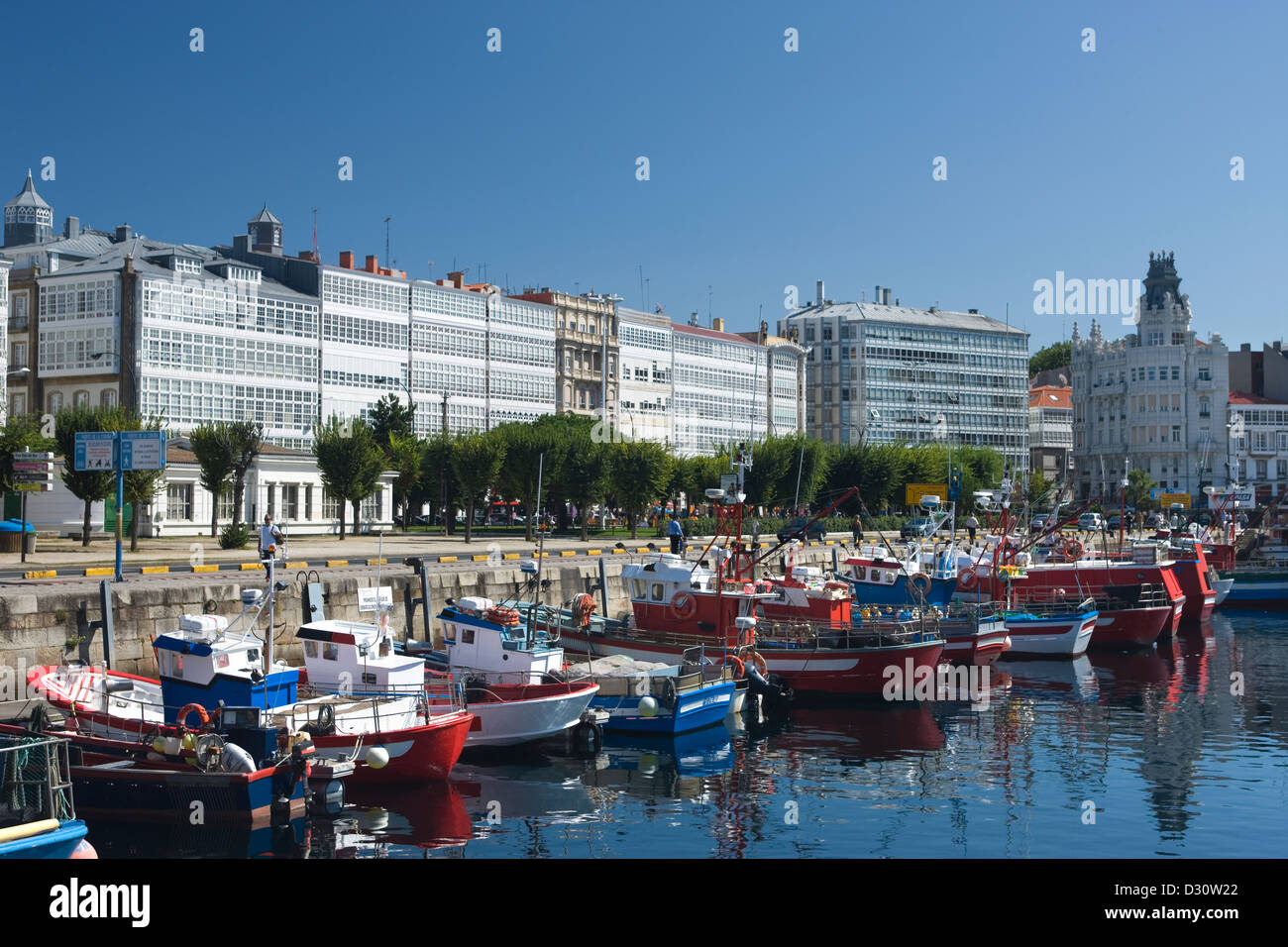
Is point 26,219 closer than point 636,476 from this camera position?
No

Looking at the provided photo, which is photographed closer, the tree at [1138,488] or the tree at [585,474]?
the tree at [585,474]

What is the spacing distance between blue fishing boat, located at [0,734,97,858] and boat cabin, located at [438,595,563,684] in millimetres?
17286

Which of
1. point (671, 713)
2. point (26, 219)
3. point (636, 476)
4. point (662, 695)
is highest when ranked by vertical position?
point (26, 219)

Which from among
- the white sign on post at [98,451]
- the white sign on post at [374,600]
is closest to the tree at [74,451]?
the white sign on post at [98,451]

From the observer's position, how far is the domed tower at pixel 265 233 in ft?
356

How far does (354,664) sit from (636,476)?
53.8 metres

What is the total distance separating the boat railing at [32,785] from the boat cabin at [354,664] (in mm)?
13221

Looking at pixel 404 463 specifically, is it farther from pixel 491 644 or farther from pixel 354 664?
pixel 354 664

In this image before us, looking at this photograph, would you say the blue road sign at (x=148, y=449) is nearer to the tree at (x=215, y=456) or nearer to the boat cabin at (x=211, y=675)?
the tree at (x=215, y=456)

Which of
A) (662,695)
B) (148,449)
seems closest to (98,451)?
(148,449)

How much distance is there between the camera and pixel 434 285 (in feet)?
371

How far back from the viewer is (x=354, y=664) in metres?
31.1
